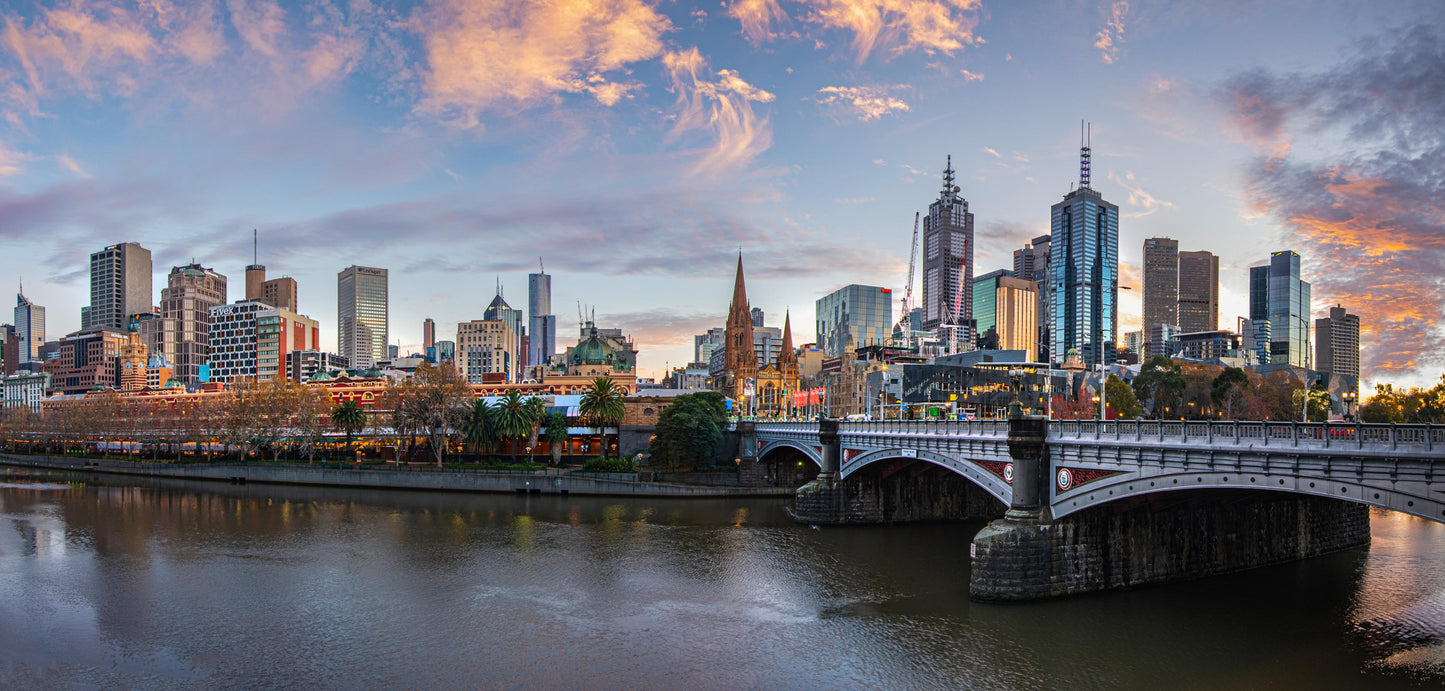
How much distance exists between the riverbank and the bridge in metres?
31.2

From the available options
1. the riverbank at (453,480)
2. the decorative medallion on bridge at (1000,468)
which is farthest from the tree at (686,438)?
the decorative medallion on bridge at (1000,468)

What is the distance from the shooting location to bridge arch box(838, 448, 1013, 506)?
159 feet

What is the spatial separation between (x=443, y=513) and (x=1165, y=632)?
62.7 metres

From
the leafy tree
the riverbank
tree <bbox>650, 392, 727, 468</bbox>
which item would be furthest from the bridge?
the leafy tree

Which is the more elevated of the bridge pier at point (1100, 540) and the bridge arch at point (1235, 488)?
the bridge arch at point (1235, 488)

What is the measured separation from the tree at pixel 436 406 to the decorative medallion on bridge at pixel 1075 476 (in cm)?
8065

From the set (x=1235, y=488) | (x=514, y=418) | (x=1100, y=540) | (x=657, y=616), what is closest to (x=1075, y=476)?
(x=1100, y=540)

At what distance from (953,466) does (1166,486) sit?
16068 millimetres

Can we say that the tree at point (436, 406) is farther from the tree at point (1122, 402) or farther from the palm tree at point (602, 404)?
the tree at point (1122, 402)

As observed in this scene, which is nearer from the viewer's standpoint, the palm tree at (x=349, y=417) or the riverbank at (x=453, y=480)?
the riverbank at (x=453, y=480)

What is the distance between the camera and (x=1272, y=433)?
3531cm

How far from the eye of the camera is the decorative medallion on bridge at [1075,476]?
4272 centimetres

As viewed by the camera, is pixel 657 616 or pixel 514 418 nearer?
pixel 657 616

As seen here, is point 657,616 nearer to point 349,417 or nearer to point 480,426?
point 480,426
